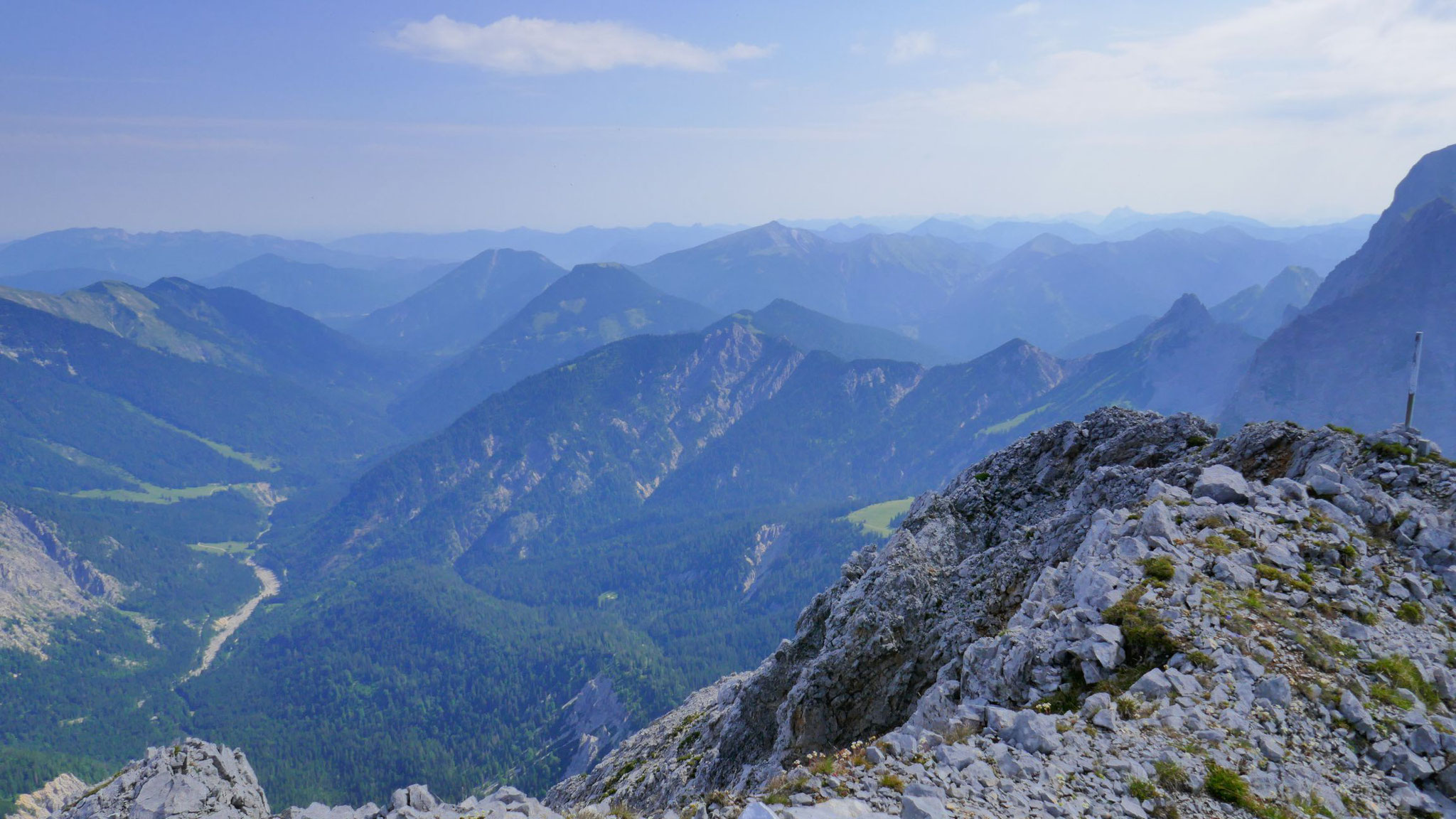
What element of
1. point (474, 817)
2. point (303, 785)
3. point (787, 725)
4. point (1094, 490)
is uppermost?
point (1094, 490)

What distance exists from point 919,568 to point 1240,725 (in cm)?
1691

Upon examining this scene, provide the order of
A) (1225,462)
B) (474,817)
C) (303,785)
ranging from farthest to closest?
(303,785) → (1225,462) → (474,817)

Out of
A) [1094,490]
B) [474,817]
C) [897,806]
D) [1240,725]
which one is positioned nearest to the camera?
[897,806]

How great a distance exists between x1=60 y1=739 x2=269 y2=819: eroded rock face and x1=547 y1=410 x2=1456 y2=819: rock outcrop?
21399mm

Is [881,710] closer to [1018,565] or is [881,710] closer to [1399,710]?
[1018,565]

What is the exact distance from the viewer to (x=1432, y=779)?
1425 cm

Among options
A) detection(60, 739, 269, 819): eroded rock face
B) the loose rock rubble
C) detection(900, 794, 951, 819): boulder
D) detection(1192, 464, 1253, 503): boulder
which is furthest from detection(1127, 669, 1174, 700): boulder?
detection(60, 739, 269, 819): eroded rock face

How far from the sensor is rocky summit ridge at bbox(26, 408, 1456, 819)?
14.3 meters

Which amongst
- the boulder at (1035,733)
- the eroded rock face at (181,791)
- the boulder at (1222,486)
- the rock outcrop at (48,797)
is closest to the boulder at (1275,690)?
the boulder at (1035,733)

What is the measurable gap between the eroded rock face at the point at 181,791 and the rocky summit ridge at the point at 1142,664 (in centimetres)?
14

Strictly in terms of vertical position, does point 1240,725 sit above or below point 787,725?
above

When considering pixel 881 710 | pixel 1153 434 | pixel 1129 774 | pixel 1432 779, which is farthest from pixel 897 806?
pixel 1153 434

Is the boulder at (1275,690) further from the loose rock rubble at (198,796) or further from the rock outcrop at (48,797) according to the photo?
the rock outcrop at (48,797)

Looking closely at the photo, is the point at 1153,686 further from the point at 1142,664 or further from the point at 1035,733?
the point at 1035,733
